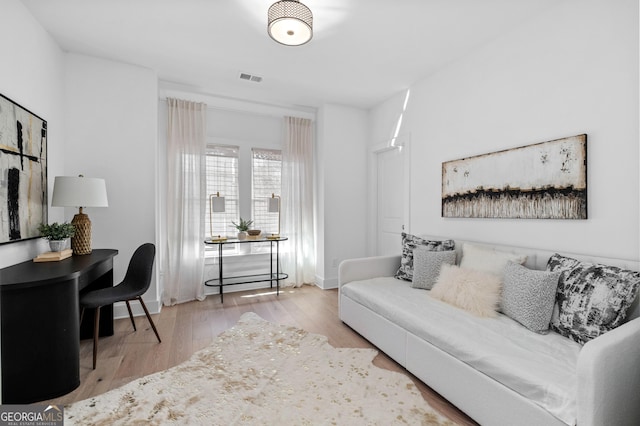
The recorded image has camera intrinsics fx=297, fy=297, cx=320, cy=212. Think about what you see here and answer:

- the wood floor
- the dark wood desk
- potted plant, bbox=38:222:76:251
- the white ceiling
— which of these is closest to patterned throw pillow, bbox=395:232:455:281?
the wood floor

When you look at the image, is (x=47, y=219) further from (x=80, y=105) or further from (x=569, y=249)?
(x=569, y=249)

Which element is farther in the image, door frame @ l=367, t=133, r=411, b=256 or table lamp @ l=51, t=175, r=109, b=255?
door frame @ l=367, t=133, r=411, b=256

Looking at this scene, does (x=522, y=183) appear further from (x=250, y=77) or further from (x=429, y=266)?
(x=250, y=77)

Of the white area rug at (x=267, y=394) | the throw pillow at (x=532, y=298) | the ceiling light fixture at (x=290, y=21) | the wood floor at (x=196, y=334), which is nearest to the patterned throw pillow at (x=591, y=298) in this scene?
the throw pillow at (x=532, y=298)

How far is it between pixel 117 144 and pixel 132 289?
1.57m

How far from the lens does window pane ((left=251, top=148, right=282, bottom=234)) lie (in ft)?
14.4

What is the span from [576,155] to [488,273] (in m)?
1.04

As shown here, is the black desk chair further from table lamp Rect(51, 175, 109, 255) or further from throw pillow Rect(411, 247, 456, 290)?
throw pillow Rect(411, 247, 456, 290)

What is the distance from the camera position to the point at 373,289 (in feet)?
8.95

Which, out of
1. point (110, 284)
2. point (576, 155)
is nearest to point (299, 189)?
point (110, 284)

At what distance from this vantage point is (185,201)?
380cm

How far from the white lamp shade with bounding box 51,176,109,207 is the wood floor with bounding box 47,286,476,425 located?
1.24m

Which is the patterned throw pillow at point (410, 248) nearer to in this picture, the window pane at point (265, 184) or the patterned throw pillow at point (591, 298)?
the patterned throw pillow at point (591, 298)

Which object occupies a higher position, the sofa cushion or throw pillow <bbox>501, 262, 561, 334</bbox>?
throw pillow <bbox>501, 262, 561, 334</bbox>
